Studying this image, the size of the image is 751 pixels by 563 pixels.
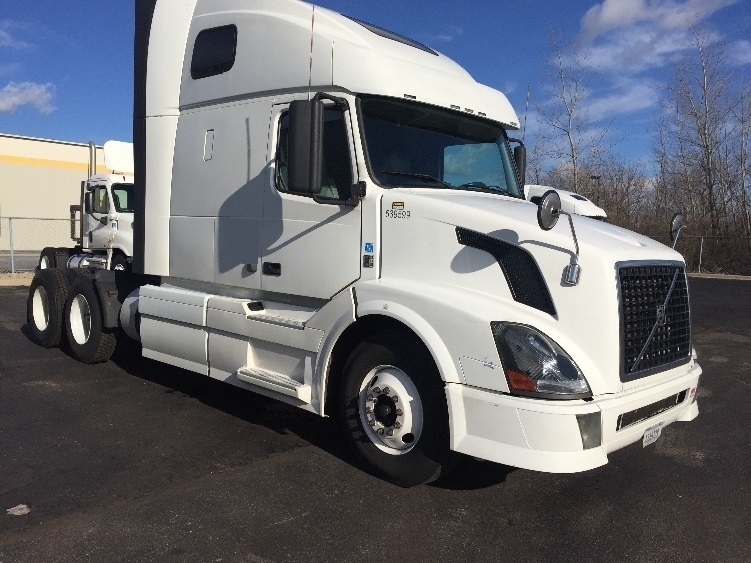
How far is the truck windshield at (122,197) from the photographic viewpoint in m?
14.6

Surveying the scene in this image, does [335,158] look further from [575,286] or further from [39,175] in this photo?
[39,175]

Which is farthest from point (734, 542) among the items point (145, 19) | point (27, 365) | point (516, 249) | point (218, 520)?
point (27, 365)

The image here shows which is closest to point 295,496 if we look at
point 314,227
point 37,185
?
point 314,227

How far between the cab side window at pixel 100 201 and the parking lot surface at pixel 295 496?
9.29 meters

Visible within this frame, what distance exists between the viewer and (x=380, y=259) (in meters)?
4.43

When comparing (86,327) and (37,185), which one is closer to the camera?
(86,327)

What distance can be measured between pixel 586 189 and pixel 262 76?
30085 mm

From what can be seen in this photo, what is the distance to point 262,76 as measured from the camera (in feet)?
17.1

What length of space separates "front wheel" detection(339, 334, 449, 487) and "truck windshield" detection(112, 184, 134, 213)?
11738mm

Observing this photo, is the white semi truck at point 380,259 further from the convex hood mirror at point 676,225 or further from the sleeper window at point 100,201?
the sleeper window at point 100,201

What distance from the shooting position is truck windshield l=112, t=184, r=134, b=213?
1465cm

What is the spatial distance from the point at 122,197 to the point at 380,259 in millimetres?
11899

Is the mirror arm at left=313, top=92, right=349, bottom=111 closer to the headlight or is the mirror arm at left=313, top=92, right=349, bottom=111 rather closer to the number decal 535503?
the number decal 535503

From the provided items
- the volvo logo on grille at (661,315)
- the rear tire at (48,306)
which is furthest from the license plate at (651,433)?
the rear tire at (48,306)
